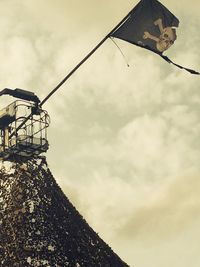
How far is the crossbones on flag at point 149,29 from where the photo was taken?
93.2 ft

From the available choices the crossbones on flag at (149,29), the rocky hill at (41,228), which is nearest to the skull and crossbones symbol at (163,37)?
the crossbones on flag at (149,29)

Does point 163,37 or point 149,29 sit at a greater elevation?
point 149,29

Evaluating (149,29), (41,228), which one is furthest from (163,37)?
(41,228)

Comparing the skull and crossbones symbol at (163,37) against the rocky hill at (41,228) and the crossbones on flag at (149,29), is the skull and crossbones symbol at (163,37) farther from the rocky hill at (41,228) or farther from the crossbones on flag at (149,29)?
the rocky hill at (41,228)

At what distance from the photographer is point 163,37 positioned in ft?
93.4

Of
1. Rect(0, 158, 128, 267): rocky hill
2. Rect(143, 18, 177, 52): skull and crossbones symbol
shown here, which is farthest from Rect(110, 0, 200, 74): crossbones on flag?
Rect(0, 158, 128, 267): rocky hill

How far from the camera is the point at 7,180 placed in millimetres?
28547

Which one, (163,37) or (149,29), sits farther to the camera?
(149,29)

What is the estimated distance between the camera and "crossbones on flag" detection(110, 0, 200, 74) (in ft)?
93.2

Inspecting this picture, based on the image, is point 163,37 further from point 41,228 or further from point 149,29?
point 41,228

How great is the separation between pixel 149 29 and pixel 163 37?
0.78 metres

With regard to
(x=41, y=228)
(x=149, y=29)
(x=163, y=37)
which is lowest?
(x=41, y=228)

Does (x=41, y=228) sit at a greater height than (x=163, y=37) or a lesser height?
lesser

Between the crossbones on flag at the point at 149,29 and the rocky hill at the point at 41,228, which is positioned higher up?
the crossbones on flag at the point at 149,29
